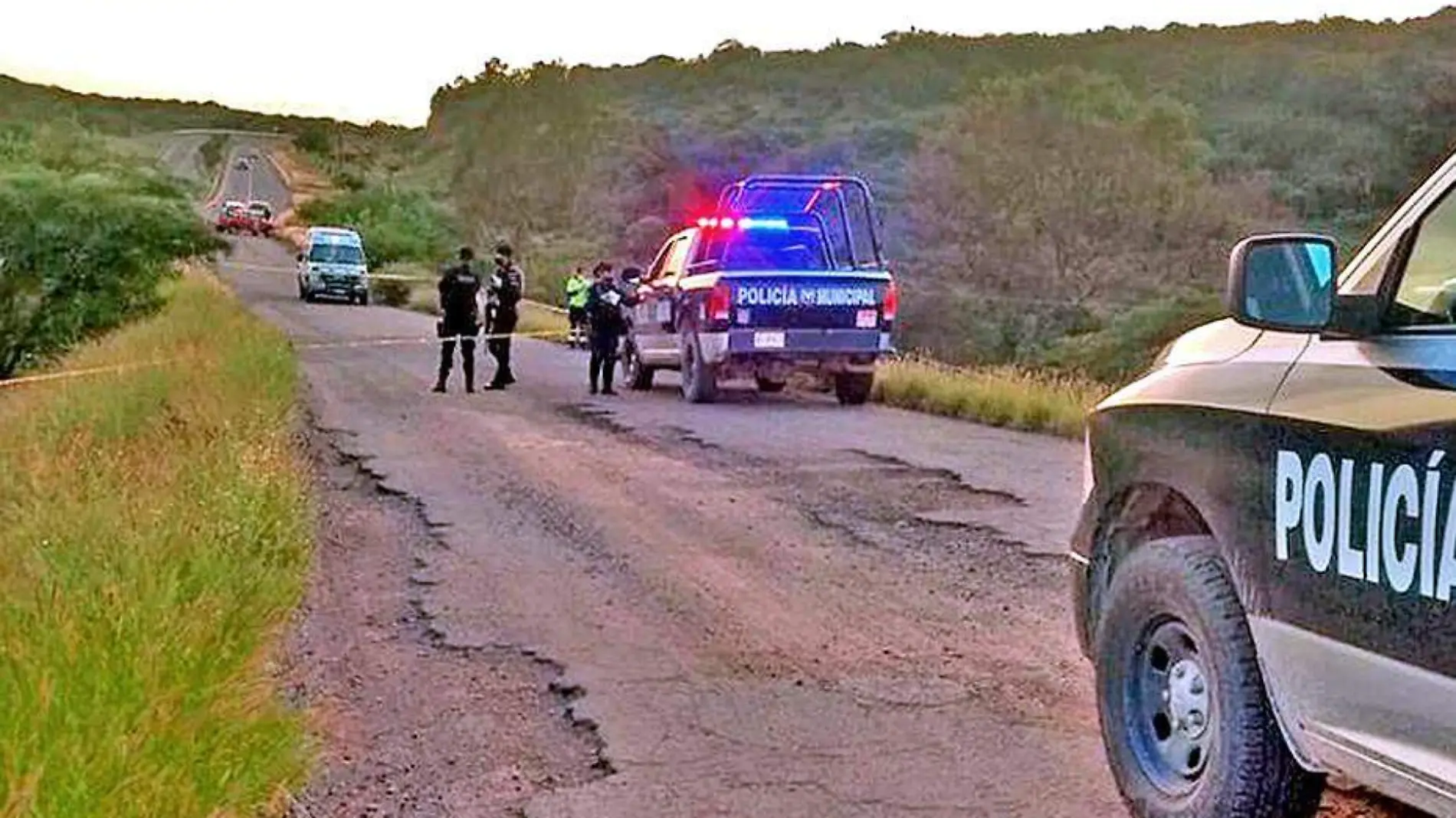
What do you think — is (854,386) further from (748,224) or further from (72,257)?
Answer: (72,257)

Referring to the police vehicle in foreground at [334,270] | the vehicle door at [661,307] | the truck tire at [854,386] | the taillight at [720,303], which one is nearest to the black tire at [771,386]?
the vehicle door at [661,307]

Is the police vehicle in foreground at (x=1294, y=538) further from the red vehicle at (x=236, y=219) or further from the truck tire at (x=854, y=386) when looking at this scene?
the red vehicle at (x=236, y=219)

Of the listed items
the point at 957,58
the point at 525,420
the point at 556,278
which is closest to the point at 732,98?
the point at 957,58

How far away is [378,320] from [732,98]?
2746 inches

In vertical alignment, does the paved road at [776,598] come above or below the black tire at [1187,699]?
below

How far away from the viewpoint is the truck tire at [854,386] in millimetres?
18297

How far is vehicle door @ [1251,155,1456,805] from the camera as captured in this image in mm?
3152

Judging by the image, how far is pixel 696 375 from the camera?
18.4 meters

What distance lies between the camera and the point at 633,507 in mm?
10844

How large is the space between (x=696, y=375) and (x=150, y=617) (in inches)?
504

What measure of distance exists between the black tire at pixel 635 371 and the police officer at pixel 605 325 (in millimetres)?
719

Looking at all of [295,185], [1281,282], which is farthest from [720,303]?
[295,185]

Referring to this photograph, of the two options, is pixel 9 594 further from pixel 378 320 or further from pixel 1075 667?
pixel 378 320

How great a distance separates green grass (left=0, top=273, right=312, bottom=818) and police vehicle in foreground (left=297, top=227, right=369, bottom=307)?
34.6 meters
